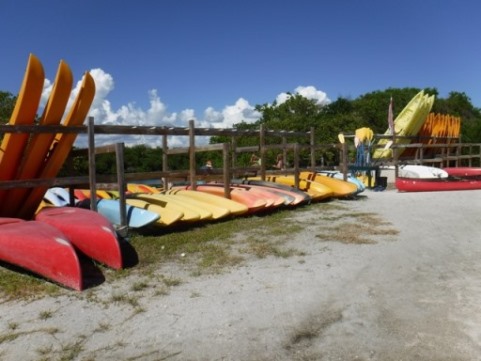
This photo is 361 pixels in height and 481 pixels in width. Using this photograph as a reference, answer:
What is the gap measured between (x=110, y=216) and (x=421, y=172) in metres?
12.8

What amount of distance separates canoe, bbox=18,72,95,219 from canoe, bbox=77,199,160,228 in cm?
95

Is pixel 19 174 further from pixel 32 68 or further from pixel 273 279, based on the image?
pixel 273 279

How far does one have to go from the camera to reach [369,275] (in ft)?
17.9

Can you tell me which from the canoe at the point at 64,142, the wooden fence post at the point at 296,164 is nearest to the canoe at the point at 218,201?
the canoe at the point at 64,142

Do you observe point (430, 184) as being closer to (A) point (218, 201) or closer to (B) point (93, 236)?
(A) point (218, 201)

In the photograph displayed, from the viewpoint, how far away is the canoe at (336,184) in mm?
12531

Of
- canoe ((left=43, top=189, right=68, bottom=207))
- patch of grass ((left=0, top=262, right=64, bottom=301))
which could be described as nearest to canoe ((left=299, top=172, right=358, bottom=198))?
canoe ((left=43, top=189, right=68, bottom=207))

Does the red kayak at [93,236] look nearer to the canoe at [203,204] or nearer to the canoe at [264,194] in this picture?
the canoe at [203,204]

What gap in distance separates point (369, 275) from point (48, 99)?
530cm

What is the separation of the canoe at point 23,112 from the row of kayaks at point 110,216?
88cm

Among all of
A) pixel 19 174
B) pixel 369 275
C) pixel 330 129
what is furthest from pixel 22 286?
pixel 330 129

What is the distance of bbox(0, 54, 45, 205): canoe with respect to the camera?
6910 mm

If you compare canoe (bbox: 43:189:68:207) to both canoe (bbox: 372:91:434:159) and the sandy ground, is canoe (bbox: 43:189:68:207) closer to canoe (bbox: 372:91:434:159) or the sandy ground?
the sandy ground

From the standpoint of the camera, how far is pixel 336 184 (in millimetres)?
12805
